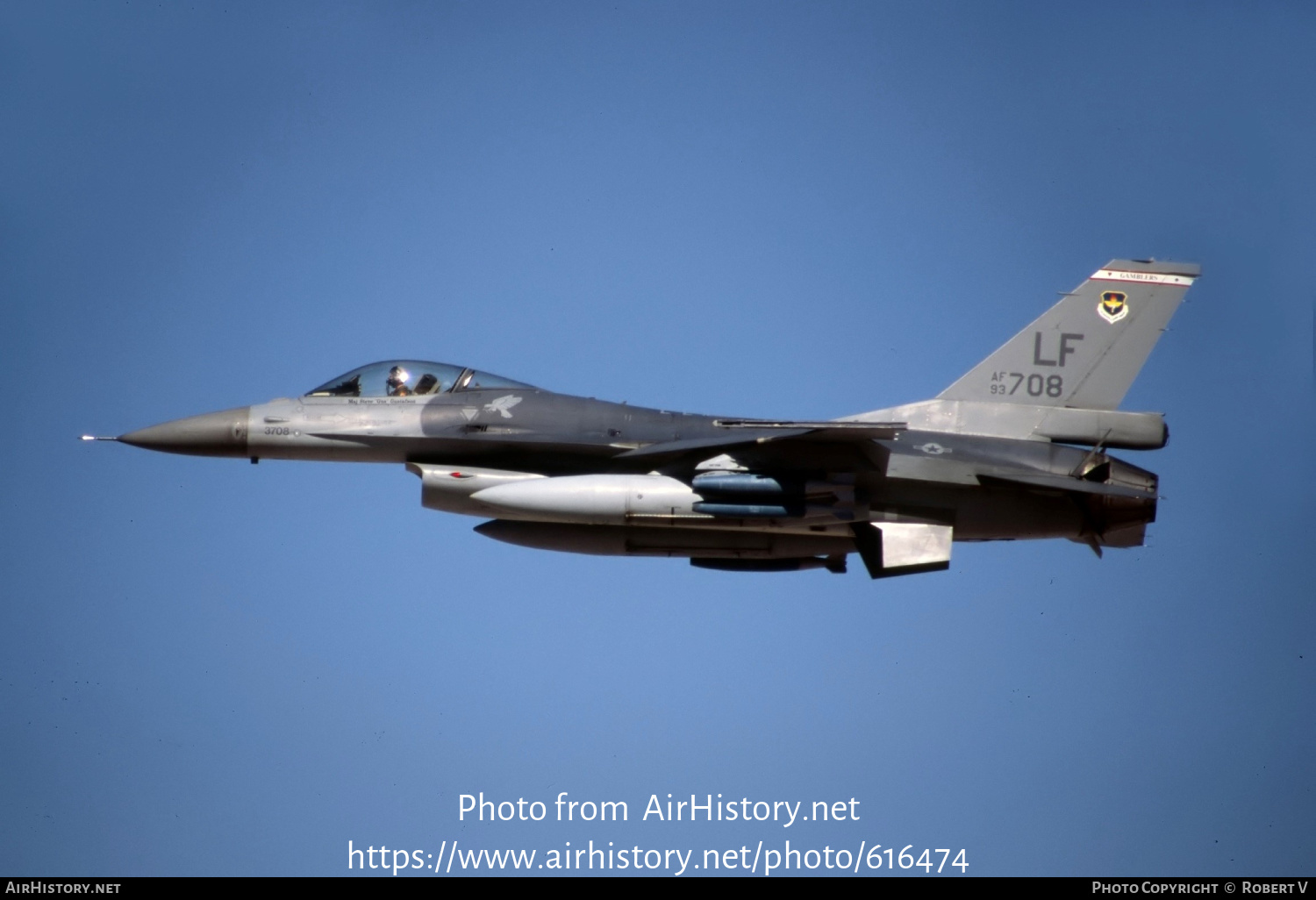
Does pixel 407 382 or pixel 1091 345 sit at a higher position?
pixel 1091 345

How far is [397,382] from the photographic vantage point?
14.6 m

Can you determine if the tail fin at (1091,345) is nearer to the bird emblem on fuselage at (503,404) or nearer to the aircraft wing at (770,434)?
the aircraft wing at (770,434)

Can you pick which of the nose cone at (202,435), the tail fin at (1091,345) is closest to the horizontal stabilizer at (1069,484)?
the tail fin at (1091,345)

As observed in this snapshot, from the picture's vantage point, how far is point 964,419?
14.6 metres

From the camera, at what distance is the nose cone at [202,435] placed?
14.4m

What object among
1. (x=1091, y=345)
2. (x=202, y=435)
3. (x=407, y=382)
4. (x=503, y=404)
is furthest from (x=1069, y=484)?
(x=202, y=435)

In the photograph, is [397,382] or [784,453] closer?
[784,453]

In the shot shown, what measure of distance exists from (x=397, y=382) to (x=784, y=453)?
3911 millimetres

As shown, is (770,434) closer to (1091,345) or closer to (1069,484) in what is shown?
(1069,484)

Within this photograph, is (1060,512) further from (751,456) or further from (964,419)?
(751,456)

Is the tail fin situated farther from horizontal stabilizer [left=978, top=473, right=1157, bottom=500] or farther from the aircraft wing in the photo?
the aircraft wing

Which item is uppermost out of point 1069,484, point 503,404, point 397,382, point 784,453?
point 397,382

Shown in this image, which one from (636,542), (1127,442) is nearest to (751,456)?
(636,542)

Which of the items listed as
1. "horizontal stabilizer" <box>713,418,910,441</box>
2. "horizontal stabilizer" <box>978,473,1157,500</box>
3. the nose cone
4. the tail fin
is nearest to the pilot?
the nose cone
